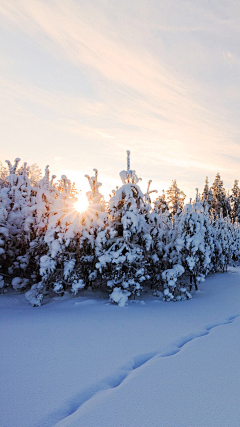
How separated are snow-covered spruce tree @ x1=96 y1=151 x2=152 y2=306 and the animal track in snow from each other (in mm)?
2776

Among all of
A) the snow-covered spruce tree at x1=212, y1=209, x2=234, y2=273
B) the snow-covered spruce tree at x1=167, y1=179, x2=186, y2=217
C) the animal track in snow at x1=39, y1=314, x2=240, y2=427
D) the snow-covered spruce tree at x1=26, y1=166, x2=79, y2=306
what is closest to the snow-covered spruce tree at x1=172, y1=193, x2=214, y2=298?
the snow-covered spruce tree at x1=26, y1=166, x2=79, y2=306

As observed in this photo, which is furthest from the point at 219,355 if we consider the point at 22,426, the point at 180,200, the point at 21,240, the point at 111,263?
the point at 180,200

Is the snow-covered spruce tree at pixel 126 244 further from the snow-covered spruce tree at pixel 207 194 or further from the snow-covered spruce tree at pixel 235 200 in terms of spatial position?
the snow-covered spruce tree at pixel 235 200

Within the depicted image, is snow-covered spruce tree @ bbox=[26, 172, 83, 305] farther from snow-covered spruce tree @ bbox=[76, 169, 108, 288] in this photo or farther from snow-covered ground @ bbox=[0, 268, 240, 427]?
snow-covered ground @ bbox=[0, 268, 240, 427]

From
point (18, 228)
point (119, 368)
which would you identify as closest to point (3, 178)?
point (18, 228)

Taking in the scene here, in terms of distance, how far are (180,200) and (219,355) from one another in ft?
136

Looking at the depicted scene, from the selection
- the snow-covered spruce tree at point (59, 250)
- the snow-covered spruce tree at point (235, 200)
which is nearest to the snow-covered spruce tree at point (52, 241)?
the snow-covered spruce tree at point (59, 250)

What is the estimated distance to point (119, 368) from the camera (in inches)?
134

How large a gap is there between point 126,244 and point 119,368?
4113 millimetres

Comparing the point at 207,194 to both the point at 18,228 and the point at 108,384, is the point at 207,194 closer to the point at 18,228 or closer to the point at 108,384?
the point at 18,228

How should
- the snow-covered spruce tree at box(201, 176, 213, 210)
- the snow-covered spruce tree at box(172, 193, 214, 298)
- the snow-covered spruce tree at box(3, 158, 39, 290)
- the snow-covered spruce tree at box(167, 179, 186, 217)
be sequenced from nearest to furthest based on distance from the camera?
the snow-covered spruce tree at box(3, 158, 39, 290) → the snow-covered spruce tree at box(172, 193, 214, 298) → the snow-covered spruce tree at box(167, 179, 186, 217) → the snow-covered spruce tree at box(201, 176, 213, 210)

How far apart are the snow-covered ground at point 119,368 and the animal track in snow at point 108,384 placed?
0.01 m

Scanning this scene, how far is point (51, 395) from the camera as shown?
2.79 meters

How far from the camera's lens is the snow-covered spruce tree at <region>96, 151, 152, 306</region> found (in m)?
7.09
